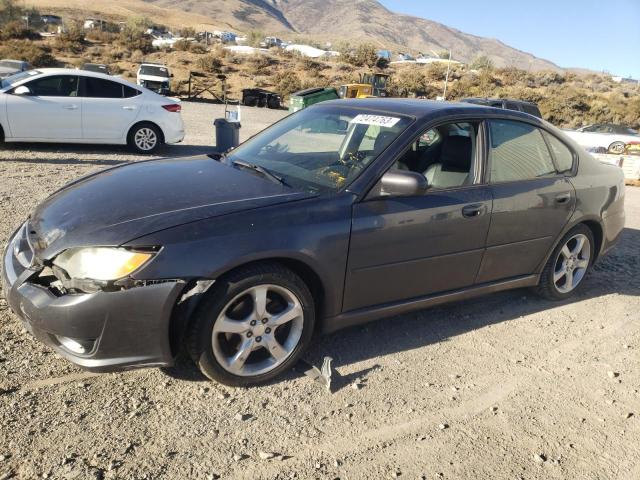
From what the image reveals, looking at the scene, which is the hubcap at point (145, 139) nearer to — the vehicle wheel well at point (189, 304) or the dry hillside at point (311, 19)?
the vehicle wheel well at point (189, 304)

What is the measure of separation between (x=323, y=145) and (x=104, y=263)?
2.09 meters

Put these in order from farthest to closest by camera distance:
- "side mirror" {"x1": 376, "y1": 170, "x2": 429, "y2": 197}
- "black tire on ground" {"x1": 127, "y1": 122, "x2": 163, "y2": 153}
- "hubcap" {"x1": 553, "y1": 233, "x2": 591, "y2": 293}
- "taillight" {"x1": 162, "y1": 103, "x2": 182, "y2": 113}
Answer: "taillight" {"x1": 162, "y1": 103, "x2": 182, "y2": 113} < "black tire on ground" {"x1": 127, "y1": 122, "x2": 163, "y2": 153} < "hubcap" {"x1": 553, "y1": 233, "x2": 591, "y2": 293} < "side mirror" {"x1": 376, "y1": 170, "x2": 429, "y2": 197}

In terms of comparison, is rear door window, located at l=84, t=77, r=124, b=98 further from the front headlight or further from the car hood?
the front headlight

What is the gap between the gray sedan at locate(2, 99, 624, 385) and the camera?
2754 millimetres

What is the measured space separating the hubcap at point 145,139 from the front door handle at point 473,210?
861cm

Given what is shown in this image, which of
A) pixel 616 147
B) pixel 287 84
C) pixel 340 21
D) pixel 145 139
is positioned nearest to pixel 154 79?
pixel 287 84

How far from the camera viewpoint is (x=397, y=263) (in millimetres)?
3520

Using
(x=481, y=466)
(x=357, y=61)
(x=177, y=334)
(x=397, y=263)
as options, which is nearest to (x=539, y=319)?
(x=397, y=263)

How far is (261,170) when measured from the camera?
12.2ft

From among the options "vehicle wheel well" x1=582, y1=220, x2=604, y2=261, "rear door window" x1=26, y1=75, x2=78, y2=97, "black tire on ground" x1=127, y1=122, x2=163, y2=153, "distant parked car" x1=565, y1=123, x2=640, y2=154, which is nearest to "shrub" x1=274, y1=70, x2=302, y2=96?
"distant parked car" x1=565, y1=123, x2=640, y2=154

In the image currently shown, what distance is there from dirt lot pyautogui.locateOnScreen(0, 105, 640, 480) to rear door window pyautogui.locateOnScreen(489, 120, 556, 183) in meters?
1.22

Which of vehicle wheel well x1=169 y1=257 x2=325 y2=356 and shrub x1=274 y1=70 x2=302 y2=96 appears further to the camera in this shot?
shrub x1=274 y1=70 x2=302 y2=96

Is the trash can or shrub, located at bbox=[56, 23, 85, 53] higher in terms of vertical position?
shrub, located at bbox=[56, 23, 85, 53]

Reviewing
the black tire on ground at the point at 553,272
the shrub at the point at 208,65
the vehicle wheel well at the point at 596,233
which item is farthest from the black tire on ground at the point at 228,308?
the shrub at the point at 208,65
